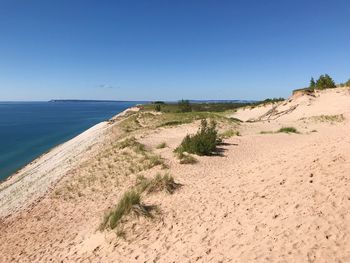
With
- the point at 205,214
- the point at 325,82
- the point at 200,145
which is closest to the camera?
the point at 205,214

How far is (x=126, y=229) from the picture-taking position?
10250mm

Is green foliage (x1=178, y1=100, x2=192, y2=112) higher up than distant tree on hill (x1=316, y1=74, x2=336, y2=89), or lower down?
lower down

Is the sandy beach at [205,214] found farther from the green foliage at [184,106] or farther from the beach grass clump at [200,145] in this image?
the green foliage at [184,106]

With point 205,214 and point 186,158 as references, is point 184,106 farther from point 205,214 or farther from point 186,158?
point 205,214

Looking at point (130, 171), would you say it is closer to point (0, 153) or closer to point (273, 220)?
point (273, 220)

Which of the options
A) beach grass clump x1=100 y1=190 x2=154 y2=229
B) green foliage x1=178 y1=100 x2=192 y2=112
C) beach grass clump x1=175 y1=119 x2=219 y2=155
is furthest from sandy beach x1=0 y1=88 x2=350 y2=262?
green foliage x1=178 y1=100 x2=192 y2=112

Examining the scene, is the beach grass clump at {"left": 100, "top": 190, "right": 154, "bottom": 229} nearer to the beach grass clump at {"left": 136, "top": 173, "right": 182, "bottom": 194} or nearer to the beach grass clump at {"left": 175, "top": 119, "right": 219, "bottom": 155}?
the beach grass clump at {"left": 136, "top": 173, "right": 182, "bottom": 194}

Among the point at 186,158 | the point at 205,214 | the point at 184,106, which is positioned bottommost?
the point at 205,214

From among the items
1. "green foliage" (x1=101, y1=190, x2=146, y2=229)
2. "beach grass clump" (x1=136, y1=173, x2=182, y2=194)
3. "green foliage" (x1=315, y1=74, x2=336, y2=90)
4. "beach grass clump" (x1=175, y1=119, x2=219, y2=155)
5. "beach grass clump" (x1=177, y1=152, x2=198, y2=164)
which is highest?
"green foliage" (x1=315, y1=74, x2=336, y2=90)

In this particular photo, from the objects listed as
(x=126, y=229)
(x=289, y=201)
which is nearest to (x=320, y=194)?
(x=289, y=201)

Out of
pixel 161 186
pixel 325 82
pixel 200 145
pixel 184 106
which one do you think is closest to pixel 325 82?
pixel 325 82

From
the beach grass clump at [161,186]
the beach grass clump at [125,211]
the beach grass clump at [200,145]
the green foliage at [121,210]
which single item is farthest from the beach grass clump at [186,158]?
the beach grass clump at [125,211]

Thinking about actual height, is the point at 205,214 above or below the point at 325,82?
below

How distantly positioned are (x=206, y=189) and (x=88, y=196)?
20.6ft
